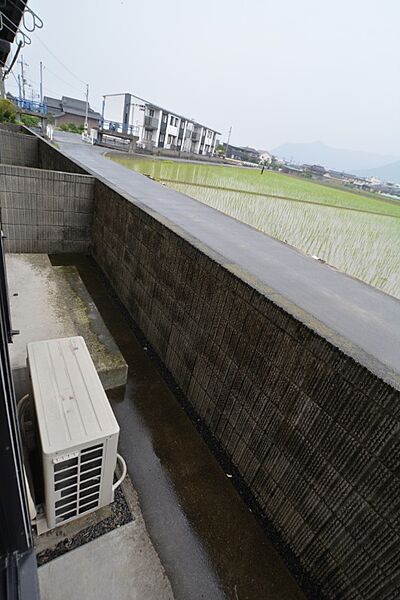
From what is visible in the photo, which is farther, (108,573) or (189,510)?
(189,510)

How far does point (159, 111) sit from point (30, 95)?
54.2ft

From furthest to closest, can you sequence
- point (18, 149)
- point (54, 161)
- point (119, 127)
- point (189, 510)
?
point (119, 127) → point (18, 149) → point (54, 161) → point (189, 510)

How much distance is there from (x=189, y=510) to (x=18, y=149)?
11.0 m

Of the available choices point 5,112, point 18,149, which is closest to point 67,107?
point 5,112

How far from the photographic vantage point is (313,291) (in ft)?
8.82

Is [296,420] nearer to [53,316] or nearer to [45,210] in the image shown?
[53,316]

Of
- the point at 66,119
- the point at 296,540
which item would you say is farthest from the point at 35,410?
the point at 66,119

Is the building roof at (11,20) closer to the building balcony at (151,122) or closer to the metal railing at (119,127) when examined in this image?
the metal railing at (119,127)

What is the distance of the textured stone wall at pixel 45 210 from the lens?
430 centimetres

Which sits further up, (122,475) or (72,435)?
(72,435)

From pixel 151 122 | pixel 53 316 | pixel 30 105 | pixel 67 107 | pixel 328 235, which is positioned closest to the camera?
pixel 53 316

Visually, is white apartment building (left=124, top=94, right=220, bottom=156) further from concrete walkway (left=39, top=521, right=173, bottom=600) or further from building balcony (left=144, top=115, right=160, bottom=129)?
concrete walkway (left=39, top=521, right=173, bottom=600)

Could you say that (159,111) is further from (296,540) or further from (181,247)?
(296,540)

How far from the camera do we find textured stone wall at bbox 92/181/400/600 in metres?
1.31
